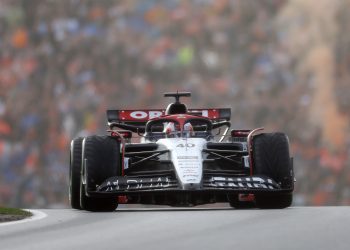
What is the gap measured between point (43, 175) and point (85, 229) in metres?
31.3

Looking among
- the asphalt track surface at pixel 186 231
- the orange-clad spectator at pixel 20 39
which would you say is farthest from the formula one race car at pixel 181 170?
the orange-clad spectator at pixel 20 39

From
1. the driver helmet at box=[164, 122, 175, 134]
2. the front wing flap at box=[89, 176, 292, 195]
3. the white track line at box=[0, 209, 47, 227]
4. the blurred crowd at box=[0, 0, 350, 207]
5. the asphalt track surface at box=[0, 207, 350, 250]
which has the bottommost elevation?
the asphalt track surface at box=[0, 207, 350, 250]

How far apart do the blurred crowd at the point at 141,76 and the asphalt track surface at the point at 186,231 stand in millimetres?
27143

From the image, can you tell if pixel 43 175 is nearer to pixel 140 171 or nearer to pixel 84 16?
pixel 84 16

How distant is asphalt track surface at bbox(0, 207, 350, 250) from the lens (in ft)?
38.9

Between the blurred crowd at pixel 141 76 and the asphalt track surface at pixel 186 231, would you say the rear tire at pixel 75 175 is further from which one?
the blurred crowd at pixel 141 76

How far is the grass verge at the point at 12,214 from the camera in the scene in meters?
16.5

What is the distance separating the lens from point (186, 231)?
13430mm

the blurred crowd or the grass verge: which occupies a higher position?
the blurred crowd

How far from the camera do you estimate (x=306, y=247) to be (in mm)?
11461

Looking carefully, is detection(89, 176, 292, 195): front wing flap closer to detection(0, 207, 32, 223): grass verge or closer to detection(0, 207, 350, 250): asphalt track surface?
detection(0, 207, 350, 250): asphalt track surface

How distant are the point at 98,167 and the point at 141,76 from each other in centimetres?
3279

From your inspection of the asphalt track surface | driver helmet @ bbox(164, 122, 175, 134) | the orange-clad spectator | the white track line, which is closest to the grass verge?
the white track line

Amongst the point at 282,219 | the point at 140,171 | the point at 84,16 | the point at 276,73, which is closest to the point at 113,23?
the point at 84,16
